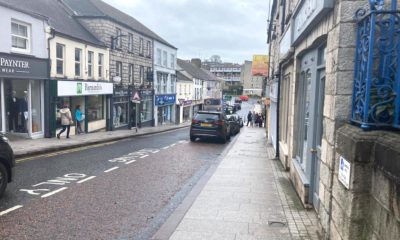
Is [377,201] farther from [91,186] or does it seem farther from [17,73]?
[17,73]

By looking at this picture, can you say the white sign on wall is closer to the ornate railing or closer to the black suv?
the ornate railing

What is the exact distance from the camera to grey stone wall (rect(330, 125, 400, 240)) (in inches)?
118

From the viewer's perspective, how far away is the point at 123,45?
29.4 meters

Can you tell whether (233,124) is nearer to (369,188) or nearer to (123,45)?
(123,45)

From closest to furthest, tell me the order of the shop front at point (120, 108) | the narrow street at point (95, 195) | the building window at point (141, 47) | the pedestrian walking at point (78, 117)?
1. the narrow street at point (95, 195)
2. the pedestrian walking at point (78, 117)
3. the shop front at point (120, 108)
4. the building window at point (141, 47)

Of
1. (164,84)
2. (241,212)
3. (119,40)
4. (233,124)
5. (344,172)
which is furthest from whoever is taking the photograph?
(164,84)

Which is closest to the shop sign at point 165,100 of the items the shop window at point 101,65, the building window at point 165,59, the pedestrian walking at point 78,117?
the building window at point 165,59

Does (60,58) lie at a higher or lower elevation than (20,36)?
lower

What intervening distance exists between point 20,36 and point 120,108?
43.0 ft

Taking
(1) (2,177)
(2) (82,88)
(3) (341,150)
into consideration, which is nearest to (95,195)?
(1) (2,177)

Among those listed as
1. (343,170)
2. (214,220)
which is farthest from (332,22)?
(214,220)

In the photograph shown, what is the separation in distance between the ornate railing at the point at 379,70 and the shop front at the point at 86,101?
1753cm

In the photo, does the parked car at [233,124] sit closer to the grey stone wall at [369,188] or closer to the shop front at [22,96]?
the shop front at [22,96]

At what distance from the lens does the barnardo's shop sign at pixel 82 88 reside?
19750 mm
